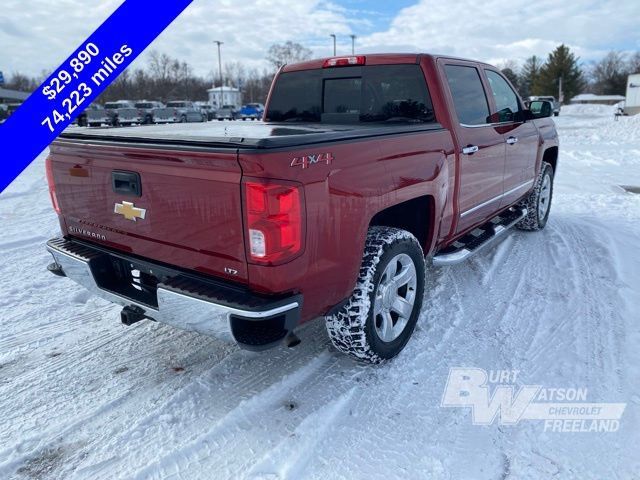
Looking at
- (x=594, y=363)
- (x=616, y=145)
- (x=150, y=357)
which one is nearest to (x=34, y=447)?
(x=150, y=357)

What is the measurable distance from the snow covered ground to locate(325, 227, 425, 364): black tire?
0.17 m

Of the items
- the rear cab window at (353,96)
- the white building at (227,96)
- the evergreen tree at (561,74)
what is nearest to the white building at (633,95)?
the evergreen tree at (561,74)

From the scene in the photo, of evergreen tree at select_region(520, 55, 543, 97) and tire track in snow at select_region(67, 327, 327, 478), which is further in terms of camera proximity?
evergreen tree at select_region(520, 55, 543, 97)

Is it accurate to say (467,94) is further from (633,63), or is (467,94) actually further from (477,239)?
(633,63)

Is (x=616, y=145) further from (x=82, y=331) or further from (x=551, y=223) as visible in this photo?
(x=82, y=331)

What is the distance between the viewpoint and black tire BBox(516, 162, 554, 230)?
5.97 meters

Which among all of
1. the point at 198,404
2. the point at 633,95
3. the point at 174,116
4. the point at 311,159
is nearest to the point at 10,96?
the point at 174,116

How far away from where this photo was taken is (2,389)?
9.71 feet

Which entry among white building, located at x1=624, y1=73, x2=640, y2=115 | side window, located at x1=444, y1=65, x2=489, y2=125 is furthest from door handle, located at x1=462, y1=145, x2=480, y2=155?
white building, located at x1=624, y1=73, x2=640, y2=115

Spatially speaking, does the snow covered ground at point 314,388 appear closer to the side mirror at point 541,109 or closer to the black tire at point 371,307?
the black tire at point 371,307

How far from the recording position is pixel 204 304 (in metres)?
2.41

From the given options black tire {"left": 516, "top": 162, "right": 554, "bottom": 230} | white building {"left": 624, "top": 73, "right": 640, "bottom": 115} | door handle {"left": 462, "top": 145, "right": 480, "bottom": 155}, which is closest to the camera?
door handle {"left": 462, "top": 145, "right": 480, "bottom": 155}

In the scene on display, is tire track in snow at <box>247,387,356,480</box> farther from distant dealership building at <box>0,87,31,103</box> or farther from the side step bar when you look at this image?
distant dealership building at <box>0,87,31,103</box>

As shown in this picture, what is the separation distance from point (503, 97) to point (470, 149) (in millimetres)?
1484
